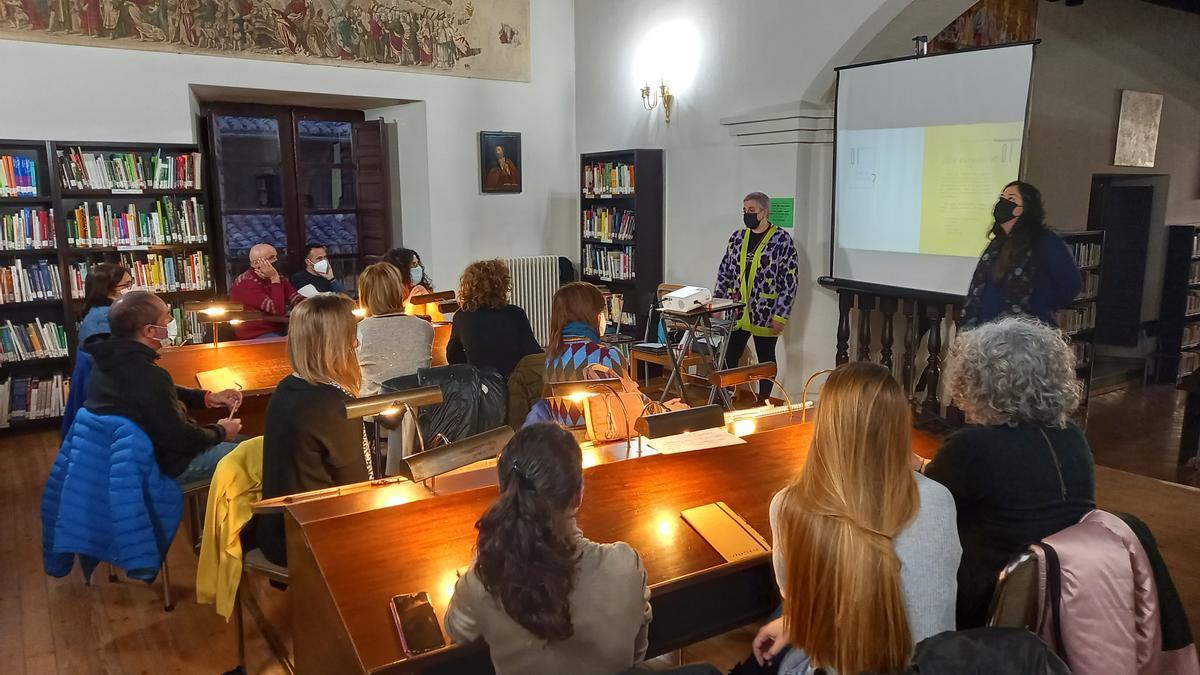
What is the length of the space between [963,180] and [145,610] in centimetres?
486

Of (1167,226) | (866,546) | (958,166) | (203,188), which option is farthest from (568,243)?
(866,546)

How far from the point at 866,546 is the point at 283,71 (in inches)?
256

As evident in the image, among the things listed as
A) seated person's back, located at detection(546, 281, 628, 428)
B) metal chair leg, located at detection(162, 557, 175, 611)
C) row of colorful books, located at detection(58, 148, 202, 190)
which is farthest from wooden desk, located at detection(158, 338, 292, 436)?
row of colorful books, located at detection(58, 148, 202, 190)

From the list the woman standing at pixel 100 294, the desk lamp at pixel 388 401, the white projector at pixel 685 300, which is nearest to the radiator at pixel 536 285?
the white projector at pixel 685 300

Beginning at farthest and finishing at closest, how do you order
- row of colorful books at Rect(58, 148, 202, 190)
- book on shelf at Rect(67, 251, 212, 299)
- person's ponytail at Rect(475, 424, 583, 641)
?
book on shelf at Rect(67, 251, 212, 299)
row of colorful books at Rect(58, 148, 202, 190)
person's ponytail at Rect(475, 424, 583, 641)

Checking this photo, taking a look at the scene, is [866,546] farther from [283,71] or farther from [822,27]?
[283,71]

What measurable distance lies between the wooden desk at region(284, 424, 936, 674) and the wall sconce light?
16.9ft

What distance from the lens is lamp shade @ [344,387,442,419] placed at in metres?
2.14

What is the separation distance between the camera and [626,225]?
7445mm

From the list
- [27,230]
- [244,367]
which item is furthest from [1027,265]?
[27,230]

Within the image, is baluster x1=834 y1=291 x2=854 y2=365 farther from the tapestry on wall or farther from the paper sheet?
the tapestry on wall

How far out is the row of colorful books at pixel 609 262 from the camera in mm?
7469

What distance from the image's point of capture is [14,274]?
18.3 feet

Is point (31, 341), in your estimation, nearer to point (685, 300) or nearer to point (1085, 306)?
point (685, 300)
